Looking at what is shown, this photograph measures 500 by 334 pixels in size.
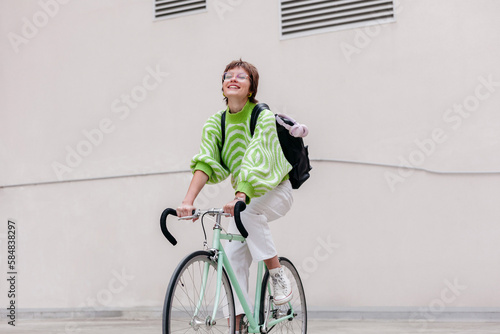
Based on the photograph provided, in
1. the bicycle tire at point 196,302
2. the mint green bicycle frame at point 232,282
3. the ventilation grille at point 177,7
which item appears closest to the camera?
the bicycle tire at point 196,302

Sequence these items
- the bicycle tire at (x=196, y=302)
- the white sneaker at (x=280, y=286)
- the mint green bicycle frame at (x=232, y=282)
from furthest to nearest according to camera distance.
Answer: the white sneaker at (x=280, y=286)
the mint green bicycle frame at (x=232, y=282)
the bicycle tire at (x=196, y=302)

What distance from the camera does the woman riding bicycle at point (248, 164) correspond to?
2.29 metres

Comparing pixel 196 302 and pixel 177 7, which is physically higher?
pixel 177 7

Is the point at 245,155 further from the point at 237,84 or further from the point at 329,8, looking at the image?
the point at 329,8

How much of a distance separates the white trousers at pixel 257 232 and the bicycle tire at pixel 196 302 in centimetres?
14

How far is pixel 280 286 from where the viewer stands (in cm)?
245

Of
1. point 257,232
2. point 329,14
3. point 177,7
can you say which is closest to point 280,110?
point 329,14

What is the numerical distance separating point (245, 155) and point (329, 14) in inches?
119

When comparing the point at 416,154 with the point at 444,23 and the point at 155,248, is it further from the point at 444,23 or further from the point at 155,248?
the point at 155,248

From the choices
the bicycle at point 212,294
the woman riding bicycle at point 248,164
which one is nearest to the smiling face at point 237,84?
the woman riding bicycle at point 248,164

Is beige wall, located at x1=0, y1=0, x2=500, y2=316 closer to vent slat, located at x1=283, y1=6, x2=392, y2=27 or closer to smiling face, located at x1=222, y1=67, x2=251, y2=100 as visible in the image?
vent slat, located at x1=283, y1=6, x2=392, y2=27

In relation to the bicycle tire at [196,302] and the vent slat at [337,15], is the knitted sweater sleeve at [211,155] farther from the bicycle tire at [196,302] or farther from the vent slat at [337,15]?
the vent slat at [337,15]

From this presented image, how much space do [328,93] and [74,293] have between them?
9.87ft

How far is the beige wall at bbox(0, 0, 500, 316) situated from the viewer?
448 centimetres
